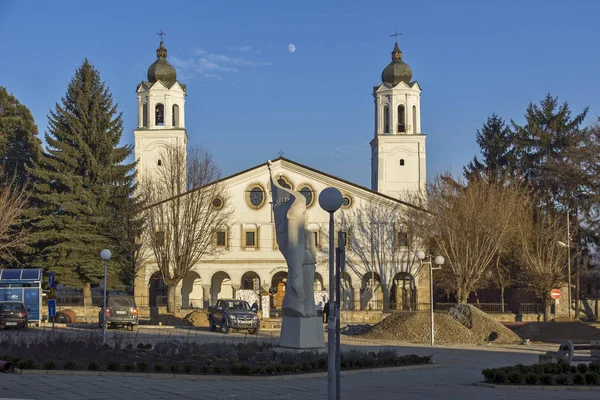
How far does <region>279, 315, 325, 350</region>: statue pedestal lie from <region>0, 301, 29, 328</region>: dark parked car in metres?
17.7

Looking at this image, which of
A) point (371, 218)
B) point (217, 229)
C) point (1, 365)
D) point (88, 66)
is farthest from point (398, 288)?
point (1, 365)

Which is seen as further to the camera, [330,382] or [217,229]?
[217,229]

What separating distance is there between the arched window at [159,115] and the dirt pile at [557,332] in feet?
135

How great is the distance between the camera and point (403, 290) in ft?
215

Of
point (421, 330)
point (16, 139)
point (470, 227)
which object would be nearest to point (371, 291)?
point (470, 227)

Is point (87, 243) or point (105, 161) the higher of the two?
point (105, 161)

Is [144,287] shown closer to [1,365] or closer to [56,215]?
[56,215]

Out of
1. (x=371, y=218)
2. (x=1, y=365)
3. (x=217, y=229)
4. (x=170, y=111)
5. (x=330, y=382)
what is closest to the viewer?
(x=330, y=382)

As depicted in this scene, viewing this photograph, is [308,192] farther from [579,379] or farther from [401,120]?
[579,379]

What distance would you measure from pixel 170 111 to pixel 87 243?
20.4 metres

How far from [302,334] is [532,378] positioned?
7.05 metres

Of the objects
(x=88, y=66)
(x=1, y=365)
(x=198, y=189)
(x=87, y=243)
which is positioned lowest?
(x=1, y=365)

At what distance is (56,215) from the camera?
52.5 metres

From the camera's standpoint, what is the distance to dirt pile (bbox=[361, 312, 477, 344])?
106 feet
